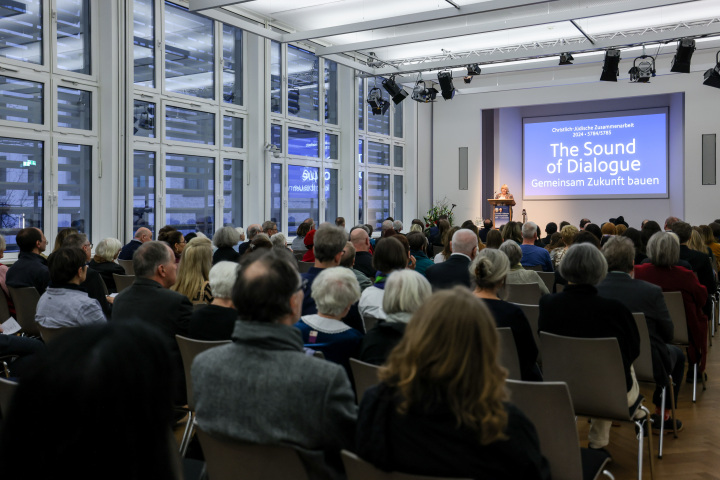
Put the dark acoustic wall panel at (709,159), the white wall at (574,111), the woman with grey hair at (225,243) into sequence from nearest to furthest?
1. the woman with grey hair at (225,243)
2. the dark acoustic wall panel at (709,159)
3. the white wall at (574,111)

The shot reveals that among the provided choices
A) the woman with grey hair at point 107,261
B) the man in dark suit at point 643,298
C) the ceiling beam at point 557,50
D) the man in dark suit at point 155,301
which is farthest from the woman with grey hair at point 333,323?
the ceiling beam at point 557,50

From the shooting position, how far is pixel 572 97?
16234mm

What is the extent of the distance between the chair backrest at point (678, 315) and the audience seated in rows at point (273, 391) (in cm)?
341

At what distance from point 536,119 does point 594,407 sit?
1514cm

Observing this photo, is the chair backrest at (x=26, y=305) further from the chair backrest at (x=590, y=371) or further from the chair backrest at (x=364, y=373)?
the chair backrest at (x=590, y=371)

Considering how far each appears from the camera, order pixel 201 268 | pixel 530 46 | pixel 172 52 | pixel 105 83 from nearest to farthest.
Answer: pixel 201 268
pixel 105 83
pixel 172 52
pixel 530 46

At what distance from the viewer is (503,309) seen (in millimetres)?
3369

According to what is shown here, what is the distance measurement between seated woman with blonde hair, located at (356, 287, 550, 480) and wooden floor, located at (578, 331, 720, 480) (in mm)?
2345

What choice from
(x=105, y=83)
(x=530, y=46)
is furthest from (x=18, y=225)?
(x=530, y=46)

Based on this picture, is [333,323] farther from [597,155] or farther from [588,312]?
[597,155]

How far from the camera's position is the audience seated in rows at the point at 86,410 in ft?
2.71

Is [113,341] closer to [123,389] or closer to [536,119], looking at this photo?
[123,389]

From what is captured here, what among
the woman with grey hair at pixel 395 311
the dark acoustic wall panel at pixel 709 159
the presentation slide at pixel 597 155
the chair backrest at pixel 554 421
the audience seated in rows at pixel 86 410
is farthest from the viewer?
A: the presentation slide at pixel 597 155

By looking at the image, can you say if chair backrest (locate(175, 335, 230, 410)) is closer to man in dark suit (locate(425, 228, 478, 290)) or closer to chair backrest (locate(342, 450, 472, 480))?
chair backrest (locate(342, 450, 472, 480))
